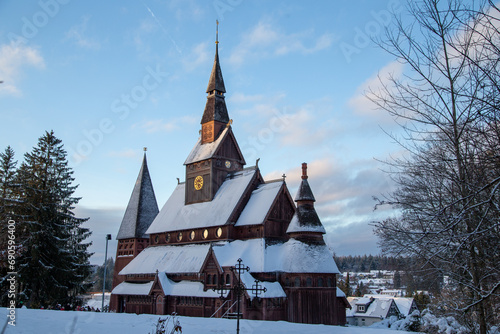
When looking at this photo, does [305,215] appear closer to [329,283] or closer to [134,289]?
[329,283]

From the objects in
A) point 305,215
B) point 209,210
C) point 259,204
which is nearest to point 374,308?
point 209,210

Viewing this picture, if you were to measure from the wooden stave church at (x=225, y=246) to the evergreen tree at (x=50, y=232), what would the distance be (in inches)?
201

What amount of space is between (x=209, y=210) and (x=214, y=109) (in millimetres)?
10975

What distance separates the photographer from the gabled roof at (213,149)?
3953 cm

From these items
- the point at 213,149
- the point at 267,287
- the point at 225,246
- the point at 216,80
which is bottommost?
the point at 267,287

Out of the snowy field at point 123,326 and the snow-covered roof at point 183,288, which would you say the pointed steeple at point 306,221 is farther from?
the snowy field at point 123,326

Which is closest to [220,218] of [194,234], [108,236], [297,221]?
[194,234]

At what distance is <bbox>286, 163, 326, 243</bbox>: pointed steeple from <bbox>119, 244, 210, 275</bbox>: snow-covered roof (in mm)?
8091

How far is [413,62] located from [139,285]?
114 ft

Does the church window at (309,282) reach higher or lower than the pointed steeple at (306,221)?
lower

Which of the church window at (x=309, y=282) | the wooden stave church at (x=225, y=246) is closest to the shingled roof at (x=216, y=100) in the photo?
the wooden stave church at (x=225, y=246)

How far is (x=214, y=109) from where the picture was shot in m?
42.3

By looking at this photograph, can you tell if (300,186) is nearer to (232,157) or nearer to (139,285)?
(232,157)

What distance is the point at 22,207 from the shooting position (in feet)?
116
